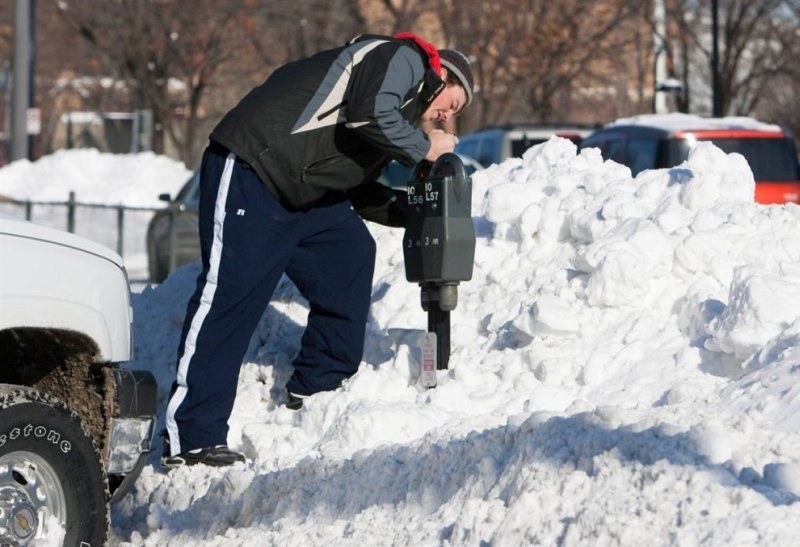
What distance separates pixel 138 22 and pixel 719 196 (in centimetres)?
2732

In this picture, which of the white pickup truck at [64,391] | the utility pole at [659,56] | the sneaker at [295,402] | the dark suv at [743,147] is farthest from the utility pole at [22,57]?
the white pickup truck at [64,391]

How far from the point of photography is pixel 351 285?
6.07 m

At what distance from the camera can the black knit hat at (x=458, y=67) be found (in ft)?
19.1

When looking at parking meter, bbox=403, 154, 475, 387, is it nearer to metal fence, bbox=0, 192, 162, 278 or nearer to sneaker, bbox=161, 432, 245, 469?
sneaker, bbox=161, 432, 245, 469

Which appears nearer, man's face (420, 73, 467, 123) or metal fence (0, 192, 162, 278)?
man's face (420, 73, 467, 123)

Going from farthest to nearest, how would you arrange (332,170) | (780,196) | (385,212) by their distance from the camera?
(780,196)
(385,212)
(332,170)

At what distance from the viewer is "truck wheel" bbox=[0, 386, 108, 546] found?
162 inches

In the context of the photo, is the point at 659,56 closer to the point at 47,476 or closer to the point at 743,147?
the point at 743,147

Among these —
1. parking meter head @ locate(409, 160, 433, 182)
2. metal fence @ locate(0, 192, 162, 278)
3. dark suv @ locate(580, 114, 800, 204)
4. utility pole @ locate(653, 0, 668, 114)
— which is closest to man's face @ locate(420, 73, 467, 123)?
parking meter head @ locate(409, 160, 433, 182)

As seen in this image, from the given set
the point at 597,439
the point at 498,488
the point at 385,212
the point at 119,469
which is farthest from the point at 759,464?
the point at 385,212

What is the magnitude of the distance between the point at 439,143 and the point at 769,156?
29.6 feet

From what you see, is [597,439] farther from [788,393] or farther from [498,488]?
[788,393]

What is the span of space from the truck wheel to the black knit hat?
229cm

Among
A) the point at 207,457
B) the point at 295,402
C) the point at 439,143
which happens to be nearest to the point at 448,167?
the point at 439,143
